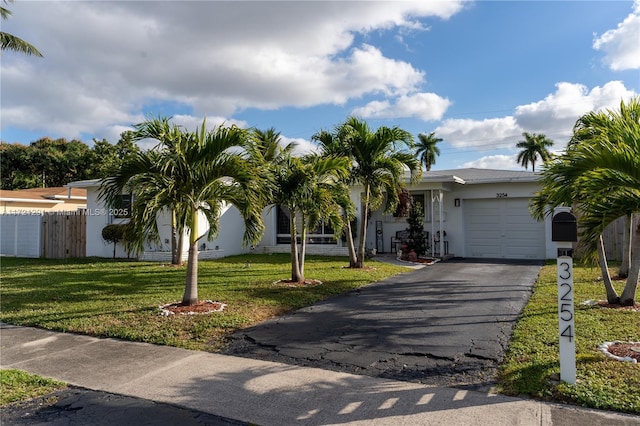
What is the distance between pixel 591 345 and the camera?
16.9ft

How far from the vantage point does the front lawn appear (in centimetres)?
657

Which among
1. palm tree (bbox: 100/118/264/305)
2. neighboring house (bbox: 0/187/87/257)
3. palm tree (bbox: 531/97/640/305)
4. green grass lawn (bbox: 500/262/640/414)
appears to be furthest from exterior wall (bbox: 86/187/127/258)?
palm tree (bbox: 531/97/640/305)

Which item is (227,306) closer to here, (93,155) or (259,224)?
(259,224)

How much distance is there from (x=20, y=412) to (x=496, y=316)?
6.45 m

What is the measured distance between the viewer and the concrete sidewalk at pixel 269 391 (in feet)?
11.7

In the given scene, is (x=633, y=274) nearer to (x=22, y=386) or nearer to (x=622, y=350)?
(x=622, y=350)

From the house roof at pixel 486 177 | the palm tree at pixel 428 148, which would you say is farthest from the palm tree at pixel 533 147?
the house roof at pixel 486 177

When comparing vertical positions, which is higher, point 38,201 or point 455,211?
point 38,201

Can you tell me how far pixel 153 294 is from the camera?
9188 millimetres

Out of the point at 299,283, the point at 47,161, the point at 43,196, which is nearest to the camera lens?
the point at 299,283

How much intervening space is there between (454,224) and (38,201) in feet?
73.5

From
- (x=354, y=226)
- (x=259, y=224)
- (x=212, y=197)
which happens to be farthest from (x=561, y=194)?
(x=354, y=226)

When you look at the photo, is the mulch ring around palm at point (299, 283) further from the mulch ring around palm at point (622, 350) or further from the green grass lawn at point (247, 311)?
the mulch ring around palm at point (622, 350)

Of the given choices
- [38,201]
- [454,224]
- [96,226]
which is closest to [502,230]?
[454,224]
